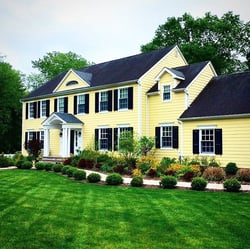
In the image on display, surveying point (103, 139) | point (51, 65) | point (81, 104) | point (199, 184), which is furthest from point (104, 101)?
point (51, 65)

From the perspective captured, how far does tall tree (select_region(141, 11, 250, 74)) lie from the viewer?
1538 inches

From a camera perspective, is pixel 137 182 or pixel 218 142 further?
pixel 218 142

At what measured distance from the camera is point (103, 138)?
26.2 meters

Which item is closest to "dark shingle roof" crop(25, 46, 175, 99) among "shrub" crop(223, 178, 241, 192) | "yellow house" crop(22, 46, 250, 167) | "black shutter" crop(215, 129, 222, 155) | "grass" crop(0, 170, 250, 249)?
"yellow house" crop(22, 46, 250, 167)

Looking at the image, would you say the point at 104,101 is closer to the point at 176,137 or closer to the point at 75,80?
the point at 75,80

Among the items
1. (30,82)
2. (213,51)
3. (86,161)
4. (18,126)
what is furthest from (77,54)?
(86,161)

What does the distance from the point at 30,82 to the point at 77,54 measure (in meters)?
9.62

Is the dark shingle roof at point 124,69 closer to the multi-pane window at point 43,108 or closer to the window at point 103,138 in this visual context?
the multi-pane window at point 43,108

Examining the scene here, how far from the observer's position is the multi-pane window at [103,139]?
26.0 meters

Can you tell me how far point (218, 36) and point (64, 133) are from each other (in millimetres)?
23304

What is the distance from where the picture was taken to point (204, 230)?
7.55 metres

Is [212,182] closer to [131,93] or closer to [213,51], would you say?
[131,93]

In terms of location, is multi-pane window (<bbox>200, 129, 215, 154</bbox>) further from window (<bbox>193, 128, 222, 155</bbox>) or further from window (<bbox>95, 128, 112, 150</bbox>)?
window (<bbox>95, 128, 112, 150</bbox>)

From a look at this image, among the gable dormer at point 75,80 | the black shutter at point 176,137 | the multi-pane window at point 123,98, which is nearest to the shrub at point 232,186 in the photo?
the black shutter at point 176,137
